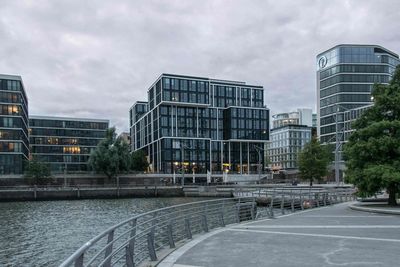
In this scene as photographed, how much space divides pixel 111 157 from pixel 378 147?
82891mm

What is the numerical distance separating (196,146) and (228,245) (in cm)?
11355

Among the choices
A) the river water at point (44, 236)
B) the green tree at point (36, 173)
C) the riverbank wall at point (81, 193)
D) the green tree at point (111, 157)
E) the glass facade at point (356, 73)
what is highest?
the glass facade at point (356, 73)

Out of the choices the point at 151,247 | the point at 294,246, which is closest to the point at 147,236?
the point at 151,247

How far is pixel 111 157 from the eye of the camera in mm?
103125

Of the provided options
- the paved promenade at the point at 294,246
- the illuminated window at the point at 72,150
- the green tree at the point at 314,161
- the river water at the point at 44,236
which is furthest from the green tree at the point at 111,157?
the paved promenade at the point at 294,246

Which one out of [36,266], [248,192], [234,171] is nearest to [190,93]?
[234,171]

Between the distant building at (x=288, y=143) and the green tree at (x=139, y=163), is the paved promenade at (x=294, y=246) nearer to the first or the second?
the green tree at (x=139, y=163)

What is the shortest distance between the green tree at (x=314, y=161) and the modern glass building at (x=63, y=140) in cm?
8462

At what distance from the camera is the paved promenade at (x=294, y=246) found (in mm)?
10211

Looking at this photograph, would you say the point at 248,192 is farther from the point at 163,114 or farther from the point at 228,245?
the point at 163,114

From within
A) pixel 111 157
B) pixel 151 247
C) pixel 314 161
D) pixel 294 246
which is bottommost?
pixel 294 246

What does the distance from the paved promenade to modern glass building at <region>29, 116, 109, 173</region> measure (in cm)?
12802

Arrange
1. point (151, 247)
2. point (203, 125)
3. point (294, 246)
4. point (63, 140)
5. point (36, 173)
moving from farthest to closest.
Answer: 1. point (63, 140)
2. point (203, 125)
3. point (36, 173)
4. point (294, 246)
5. point (151, 247)

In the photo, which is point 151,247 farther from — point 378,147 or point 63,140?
point 63,140
